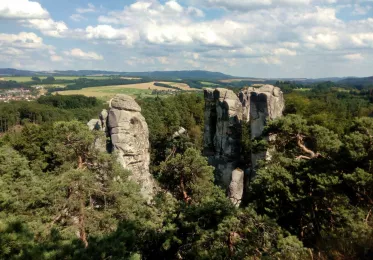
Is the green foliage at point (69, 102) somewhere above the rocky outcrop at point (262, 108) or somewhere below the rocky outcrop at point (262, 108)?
below

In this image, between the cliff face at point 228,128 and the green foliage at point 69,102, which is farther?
the green foliage at point 69,102

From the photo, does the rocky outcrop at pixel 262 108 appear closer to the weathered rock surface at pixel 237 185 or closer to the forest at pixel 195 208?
the weathered rock surface at pixel 237 185

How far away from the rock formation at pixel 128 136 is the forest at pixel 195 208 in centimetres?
778

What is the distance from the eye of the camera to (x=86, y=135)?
1633 cm

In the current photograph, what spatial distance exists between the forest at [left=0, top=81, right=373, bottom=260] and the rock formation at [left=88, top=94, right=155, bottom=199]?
778 centimetres

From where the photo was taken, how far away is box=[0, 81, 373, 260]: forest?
7522mm

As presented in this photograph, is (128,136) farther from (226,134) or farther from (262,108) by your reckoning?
(262,108)

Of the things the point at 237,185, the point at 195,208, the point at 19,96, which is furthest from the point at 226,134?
the point at 19,96

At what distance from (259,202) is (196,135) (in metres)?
31.6

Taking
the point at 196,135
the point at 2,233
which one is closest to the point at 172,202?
the point at 2,233

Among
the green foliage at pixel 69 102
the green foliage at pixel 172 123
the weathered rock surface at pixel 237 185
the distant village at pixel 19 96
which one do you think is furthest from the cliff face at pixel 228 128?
the distant village at pixel 19 96

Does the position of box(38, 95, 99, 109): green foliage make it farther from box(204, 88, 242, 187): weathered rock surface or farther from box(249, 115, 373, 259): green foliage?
box(249, 115, 373, 259): green foliage

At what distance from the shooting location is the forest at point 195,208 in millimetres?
7522

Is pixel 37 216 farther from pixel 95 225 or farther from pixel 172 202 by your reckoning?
pixel 172 202
